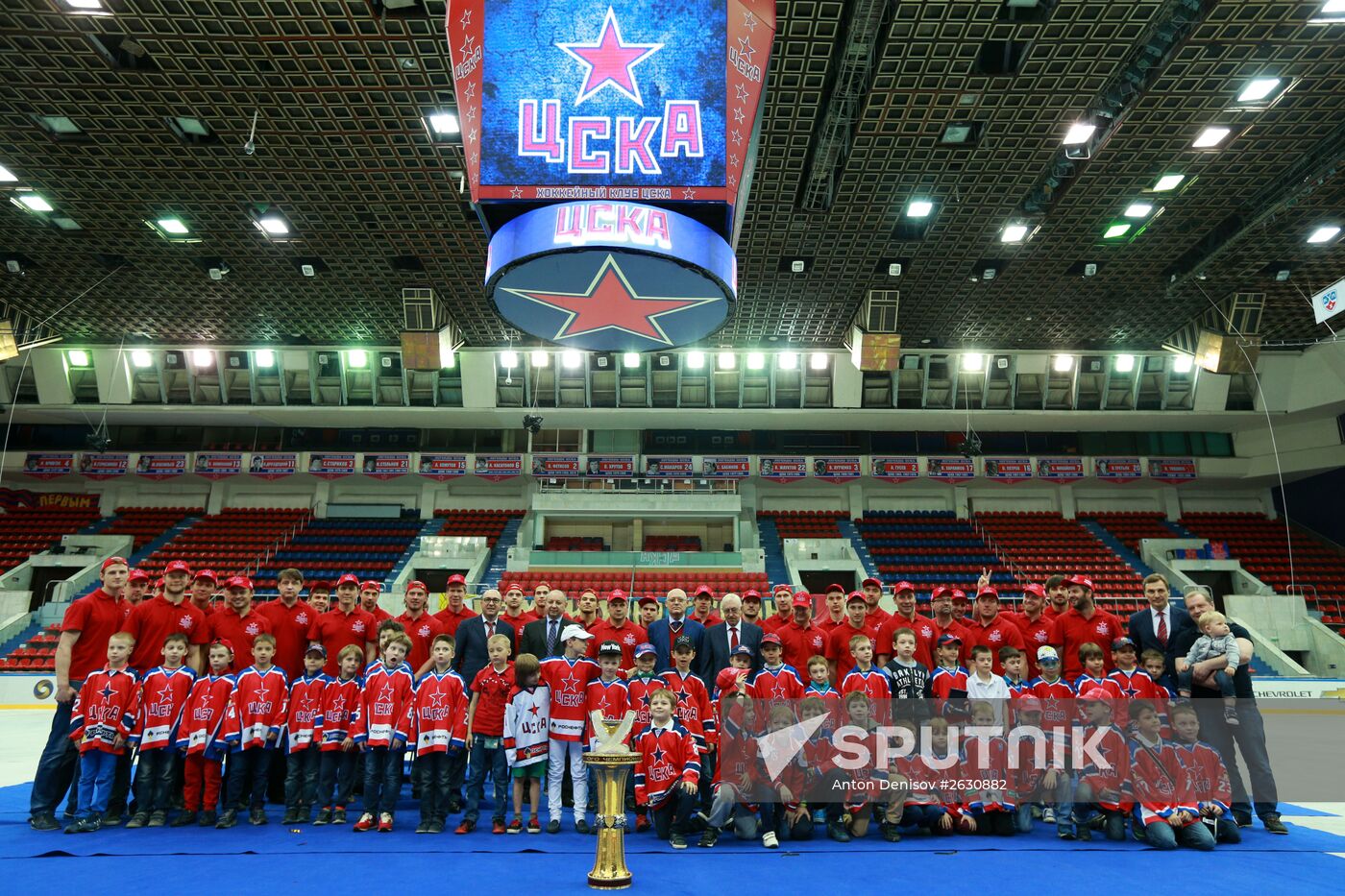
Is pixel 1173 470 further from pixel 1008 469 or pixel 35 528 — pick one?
pixel 35 528

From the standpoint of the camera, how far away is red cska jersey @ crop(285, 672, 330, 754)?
646 cm

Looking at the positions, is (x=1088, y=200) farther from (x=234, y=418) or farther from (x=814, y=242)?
(x=234, y=418)

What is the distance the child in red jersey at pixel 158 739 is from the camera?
6168 mm

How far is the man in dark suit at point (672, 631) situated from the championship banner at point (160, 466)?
24.2 metres

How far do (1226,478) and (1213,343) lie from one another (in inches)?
382

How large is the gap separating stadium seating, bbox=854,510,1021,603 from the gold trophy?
1853cm

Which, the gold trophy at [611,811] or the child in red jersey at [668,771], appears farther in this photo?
the child in red jersey at [668,771]

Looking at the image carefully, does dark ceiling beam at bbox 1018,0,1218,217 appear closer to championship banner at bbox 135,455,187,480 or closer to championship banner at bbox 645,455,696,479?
championship banner at bbox 645,455,696,479

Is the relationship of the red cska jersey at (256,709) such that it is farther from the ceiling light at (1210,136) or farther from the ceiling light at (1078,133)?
the ceiling light at (1210,136)

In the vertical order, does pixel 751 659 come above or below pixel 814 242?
below

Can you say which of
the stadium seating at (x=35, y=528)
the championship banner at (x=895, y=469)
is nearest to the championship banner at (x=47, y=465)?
the stadium seating at (x=35, y=528)

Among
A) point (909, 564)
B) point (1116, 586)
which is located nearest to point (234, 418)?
point (909, 564)

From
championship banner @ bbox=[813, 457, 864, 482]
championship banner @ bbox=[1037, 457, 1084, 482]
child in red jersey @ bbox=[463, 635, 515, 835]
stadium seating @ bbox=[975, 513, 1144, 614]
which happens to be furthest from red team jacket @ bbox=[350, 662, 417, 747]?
championship banner @ bbox=[1037, 457, 1084, 482]

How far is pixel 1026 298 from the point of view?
18.5 meters
